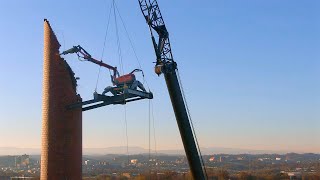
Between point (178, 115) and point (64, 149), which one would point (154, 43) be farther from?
point (64, 149)

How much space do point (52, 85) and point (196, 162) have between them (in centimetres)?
940

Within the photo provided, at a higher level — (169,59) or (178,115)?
(169,59)

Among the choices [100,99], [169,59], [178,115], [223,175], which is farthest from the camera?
[223,175]

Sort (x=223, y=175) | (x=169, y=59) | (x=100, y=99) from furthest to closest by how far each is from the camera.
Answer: (x=223, y=175), (x=100, y=99), (x=169, y=59)

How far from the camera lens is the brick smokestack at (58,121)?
24578mm

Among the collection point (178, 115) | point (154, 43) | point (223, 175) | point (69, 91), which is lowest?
point (223, 175)

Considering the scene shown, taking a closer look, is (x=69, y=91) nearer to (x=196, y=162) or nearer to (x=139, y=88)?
(x=139, y=88)

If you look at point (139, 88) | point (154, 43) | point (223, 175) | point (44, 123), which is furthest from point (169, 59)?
point (223, 175)

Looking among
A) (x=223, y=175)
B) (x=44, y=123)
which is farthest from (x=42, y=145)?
(x=223, y=175)

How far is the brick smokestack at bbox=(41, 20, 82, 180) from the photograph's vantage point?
80.6 ft

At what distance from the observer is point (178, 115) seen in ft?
72.2

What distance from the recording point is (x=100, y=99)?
25.1m

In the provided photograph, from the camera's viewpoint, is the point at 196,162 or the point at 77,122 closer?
the point at 196,162

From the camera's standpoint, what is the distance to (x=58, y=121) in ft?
81.5
